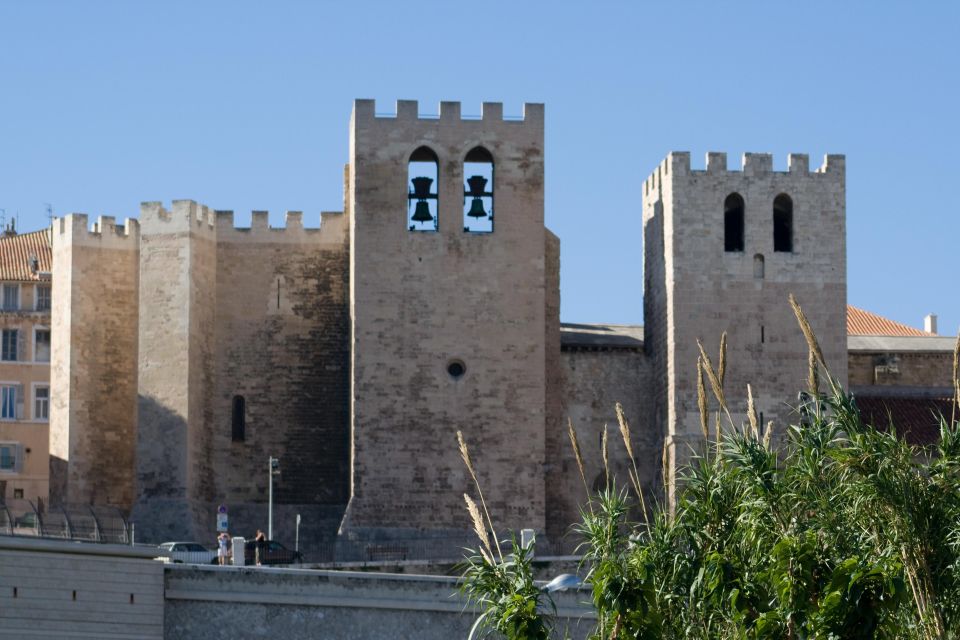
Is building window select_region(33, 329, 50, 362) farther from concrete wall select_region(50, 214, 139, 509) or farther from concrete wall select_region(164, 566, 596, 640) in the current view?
concrete wall select_region(164, 566, 596, 640)

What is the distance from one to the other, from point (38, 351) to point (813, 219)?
73.6 ft

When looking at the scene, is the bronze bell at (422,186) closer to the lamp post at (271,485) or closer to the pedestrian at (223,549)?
the lamp post at (271,485)

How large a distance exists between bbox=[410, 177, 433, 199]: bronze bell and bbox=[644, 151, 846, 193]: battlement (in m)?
5.34

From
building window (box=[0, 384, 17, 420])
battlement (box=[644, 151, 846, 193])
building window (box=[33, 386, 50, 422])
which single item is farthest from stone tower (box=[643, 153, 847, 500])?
building window (box=[0, 384, 17, 420])

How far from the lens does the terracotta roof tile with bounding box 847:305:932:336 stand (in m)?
63.2

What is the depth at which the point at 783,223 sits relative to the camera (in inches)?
2085

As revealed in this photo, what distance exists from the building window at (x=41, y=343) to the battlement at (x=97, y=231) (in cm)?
858

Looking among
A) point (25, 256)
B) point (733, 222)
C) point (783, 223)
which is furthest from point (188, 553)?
point (25, 256)

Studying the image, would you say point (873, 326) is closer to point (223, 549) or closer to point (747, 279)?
point (747, 279)

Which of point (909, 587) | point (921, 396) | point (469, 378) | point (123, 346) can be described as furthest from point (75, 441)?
point (909, 587)

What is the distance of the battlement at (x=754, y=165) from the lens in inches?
2045

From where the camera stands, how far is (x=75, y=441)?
53.0 metres

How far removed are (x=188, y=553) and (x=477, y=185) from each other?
36.9 feet

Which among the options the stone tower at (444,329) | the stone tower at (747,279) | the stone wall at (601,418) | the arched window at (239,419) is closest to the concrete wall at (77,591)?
the stone tower at (444,329)
